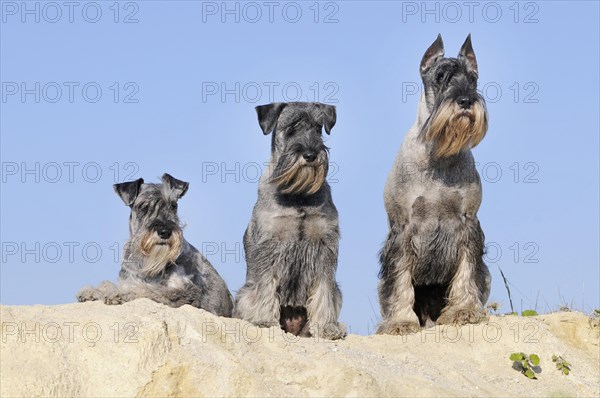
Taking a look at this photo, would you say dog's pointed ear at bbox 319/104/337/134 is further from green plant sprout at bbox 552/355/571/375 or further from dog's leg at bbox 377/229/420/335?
green plant sprout at bbox 552/355/571/375

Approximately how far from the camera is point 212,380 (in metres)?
7.57

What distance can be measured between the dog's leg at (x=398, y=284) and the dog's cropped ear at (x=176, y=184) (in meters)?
2.17

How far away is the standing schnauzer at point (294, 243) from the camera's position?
9711mm

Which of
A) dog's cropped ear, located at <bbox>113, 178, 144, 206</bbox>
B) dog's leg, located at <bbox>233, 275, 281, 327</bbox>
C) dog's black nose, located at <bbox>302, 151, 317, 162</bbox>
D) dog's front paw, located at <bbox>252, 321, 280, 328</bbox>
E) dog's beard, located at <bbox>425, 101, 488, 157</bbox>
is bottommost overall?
dog's front paw, located at <bbox>252, 321, 280, 328</bbox>

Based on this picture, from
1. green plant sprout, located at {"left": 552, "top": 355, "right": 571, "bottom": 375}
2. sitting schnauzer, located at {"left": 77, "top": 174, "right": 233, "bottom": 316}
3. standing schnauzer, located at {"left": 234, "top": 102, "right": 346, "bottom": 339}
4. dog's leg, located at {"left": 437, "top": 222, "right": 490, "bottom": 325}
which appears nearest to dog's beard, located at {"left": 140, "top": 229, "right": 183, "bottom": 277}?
sitting schnauzer, located at {"left": 77, "top": 174, "right": 233, "bottom": 316}

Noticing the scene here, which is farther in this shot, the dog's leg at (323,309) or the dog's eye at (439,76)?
the dog's eye at (439,76)

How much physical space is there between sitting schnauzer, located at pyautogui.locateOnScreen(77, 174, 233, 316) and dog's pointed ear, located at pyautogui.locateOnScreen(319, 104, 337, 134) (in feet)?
5.06

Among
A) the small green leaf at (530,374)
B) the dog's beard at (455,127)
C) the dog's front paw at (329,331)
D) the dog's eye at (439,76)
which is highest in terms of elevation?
the dog's eye at (439,76)

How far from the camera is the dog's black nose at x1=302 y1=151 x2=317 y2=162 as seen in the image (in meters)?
9.48

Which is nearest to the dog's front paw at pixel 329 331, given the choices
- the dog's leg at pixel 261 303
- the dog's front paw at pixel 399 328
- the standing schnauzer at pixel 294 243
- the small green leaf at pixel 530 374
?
the standing schnauzer at pixel 294 243

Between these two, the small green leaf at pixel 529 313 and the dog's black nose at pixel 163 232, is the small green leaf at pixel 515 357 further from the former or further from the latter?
the dog's black nose at pixel 163 232

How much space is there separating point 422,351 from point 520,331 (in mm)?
1336

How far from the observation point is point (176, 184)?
33.7 ft

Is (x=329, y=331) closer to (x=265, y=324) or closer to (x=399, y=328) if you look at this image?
(x=265, y=324)
